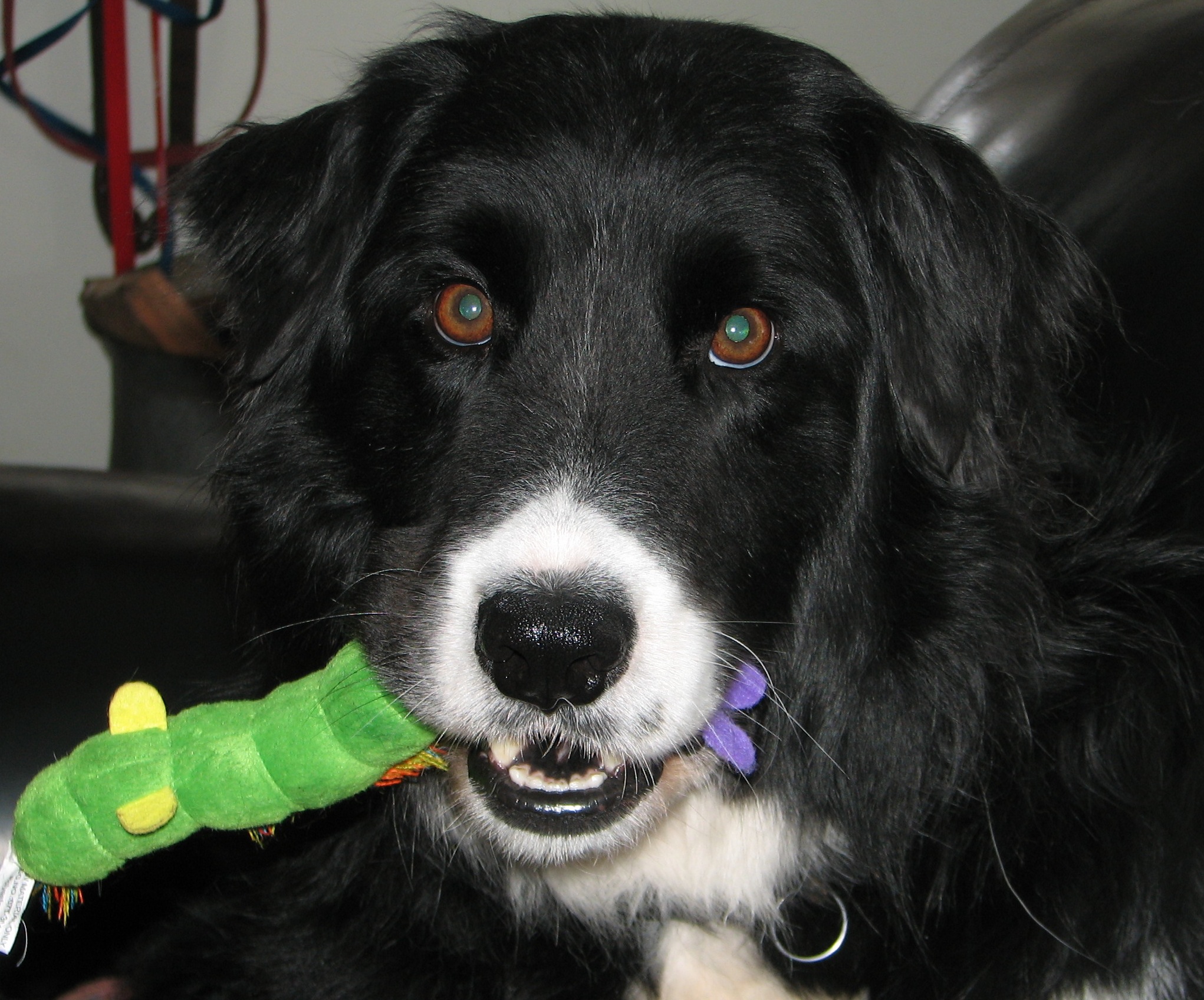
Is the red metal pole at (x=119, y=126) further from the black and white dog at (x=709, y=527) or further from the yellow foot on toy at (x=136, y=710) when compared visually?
the yellow foot on toy at (x=136, y=710)

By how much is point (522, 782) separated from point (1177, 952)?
90cm

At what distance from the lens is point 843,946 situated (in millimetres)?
1745

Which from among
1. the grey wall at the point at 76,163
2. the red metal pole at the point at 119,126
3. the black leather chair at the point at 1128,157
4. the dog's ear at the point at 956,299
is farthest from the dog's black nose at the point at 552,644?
the grey wall at the point at 76,163

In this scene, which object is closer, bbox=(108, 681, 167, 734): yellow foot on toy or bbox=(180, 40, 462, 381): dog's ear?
bbox=(108, 681, 167, 734): yellow foot on toy

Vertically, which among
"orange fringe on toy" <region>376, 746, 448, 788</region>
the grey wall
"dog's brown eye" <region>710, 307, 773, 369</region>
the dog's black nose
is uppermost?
"dog's brown eye" <region>710, 307, 773, 369</region>

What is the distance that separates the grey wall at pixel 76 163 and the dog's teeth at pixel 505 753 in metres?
3.11

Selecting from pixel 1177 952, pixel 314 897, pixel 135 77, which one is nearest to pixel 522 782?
pixel 314 897

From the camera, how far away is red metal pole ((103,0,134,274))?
3.76 m

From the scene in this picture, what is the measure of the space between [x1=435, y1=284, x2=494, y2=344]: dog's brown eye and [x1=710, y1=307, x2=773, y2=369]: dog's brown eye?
0.29 meters

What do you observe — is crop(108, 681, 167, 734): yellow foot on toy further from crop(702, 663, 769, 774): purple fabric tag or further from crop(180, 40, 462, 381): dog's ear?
crop(702, 663, 769, 774): purple fabric tag

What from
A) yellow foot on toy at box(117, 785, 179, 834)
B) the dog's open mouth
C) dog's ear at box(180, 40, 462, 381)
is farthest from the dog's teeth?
dog's ear at box(180, 40, 462, 381)

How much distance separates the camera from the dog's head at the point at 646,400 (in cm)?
144

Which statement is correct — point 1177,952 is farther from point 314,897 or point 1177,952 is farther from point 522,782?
point 314,897

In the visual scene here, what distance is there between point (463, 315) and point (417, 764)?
57 centimetres
